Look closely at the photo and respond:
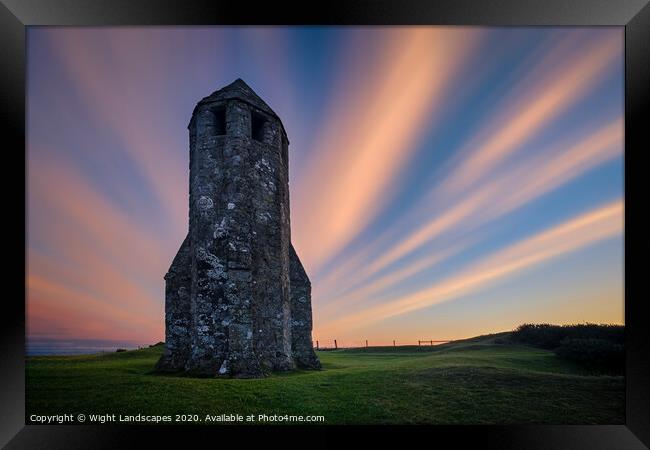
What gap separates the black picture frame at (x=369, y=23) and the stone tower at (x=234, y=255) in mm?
3175

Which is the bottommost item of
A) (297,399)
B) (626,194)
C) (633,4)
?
(297,399)

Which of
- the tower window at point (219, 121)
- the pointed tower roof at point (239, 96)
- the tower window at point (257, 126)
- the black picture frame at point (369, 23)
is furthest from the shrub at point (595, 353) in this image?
the tower window at point (219, 121)

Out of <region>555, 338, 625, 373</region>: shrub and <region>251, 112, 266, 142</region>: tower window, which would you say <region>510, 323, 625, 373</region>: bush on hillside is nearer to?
<region>555, 338, 625, 373</region>: shrub

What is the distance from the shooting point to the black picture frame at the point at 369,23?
19.6ft

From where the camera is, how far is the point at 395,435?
241 inches

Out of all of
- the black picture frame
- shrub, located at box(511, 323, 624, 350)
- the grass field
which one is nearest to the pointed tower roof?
the black picture frame

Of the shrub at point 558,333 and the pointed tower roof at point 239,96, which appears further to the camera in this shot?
Result: the pointed tower roof at point 239,96

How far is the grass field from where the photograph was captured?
248 inches

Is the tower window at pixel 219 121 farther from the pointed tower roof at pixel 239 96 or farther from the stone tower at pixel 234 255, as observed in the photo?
the pointed tower roof at pixel 239 96

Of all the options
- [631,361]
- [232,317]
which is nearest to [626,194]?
[631,361]

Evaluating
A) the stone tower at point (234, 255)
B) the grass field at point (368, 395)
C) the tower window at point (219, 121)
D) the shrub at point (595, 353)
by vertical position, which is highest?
the tower window at point (219, 121)

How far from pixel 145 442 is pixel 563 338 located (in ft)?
31.1

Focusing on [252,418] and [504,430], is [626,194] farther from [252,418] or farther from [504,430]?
[252,418]

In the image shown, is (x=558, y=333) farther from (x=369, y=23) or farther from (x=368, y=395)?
(x=369, y=23)
